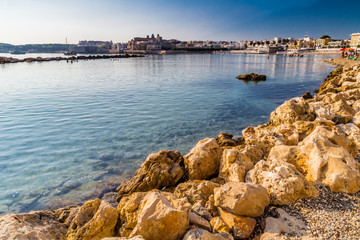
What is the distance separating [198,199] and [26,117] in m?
13.8

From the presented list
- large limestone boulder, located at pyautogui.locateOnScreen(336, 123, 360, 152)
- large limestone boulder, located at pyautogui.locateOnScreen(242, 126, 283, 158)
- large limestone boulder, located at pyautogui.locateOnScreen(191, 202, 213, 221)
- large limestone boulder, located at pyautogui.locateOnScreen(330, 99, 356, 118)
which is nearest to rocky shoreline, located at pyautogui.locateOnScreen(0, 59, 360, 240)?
large limestone boulder, located at pyautogui.locateOnScreen(191, 202, 213, 221)

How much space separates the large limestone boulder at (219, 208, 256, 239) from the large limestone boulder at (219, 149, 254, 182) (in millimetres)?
1339

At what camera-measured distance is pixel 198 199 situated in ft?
15.3

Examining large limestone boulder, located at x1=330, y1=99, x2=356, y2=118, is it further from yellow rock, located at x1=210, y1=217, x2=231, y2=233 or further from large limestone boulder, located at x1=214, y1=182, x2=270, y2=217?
yellow rock, located at x1=210, y1=217, x2=231, y2=233

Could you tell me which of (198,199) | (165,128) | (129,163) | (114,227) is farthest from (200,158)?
(165,128)

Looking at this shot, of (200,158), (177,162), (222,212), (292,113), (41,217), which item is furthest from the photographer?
(292,113)

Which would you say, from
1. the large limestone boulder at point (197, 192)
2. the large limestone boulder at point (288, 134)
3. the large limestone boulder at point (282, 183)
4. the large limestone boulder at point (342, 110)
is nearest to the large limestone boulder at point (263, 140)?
the large limestone boulder at point (288, 134)

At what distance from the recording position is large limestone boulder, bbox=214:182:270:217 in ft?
12.3

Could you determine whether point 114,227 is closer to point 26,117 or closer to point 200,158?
point 200,158

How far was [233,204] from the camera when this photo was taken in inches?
148

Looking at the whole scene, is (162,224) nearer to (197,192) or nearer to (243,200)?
(243,200)

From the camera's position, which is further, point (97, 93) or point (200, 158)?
point (97, 93)

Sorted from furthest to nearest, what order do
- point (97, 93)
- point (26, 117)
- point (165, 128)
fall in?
point (97, 93) → point (26, 117) → point (165, 128)

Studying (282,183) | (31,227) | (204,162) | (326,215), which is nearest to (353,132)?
(282,183)
